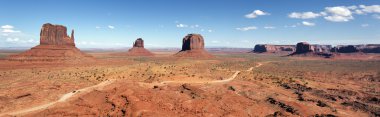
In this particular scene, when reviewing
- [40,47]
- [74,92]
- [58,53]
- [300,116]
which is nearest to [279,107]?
[300,116]

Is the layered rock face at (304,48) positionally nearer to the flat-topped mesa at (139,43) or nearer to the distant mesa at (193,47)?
the distant mesa at (193,47)

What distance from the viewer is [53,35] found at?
84.1m

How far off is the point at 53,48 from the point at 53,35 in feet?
15.7

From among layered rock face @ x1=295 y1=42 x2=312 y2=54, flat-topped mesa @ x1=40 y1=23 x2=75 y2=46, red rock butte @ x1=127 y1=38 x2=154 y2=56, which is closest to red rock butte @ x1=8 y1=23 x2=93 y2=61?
flat-topped mesa @ x1=40 y1=23 x2=75 y2=46

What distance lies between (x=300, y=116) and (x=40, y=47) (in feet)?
273

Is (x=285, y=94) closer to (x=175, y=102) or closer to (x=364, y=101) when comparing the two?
(x=364, y=101)

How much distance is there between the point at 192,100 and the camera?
3034cm

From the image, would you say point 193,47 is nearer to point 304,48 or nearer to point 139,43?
point 139,43

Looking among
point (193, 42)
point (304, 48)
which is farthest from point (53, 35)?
point (304, 48)

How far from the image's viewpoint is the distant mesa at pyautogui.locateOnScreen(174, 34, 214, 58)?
132750 millimetres

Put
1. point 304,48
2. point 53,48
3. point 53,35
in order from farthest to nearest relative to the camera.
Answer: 1. point 304,48
2. point 53,35
3. point 53,48

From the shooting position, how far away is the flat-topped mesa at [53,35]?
8281 cm

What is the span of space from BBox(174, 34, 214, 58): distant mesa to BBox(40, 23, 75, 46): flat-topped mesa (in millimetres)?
60434

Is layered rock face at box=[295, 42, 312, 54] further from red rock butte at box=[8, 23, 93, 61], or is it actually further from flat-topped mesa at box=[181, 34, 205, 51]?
red rock butte at box=[8, 23, 93, 61]
